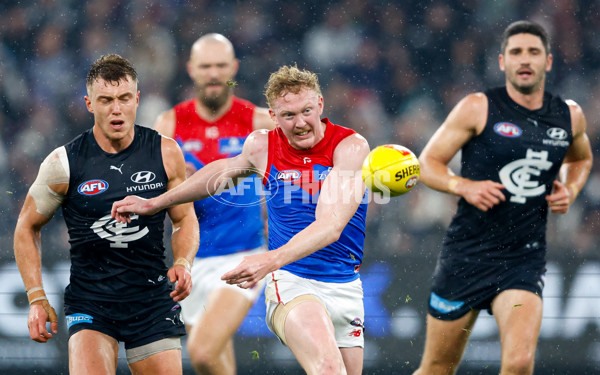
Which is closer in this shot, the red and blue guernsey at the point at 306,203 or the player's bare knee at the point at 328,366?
the player's bare knee at the point at 328,366

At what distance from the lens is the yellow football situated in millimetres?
4547

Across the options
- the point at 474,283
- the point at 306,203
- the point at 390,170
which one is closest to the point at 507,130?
the point at 474,283

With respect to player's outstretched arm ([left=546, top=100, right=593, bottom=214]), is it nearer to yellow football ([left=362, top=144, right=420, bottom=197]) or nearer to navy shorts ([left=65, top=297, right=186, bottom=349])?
yellow football ([left=362, top=144, right=420, bottom=197])

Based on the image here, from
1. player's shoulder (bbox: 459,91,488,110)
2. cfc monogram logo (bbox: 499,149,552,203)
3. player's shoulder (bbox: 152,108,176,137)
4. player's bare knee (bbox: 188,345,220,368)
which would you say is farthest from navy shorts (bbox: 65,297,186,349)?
player's shoulder (bbox: 459,91,488,110)

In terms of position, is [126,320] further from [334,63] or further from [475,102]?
[334,63]

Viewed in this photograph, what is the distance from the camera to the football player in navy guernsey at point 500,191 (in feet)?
18.3

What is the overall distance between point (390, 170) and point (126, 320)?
1.69m

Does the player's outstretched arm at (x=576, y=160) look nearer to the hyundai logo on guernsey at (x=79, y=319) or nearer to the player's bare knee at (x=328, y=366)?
the player's bare knee at (x=328, y=366)

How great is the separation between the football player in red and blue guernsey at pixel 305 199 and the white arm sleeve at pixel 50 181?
0.43 meters

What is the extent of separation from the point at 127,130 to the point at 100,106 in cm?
20

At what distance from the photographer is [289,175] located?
4.75 m

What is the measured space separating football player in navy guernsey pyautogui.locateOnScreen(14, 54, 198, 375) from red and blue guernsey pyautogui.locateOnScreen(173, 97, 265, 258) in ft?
4.71

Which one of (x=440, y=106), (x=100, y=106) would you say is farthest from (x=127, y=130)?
(x=440, y=106)

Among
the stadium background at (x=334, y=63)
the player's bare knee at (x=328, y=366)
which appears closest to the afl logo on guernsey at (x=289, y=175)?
the player's bare knee at (x=328, y=366)
